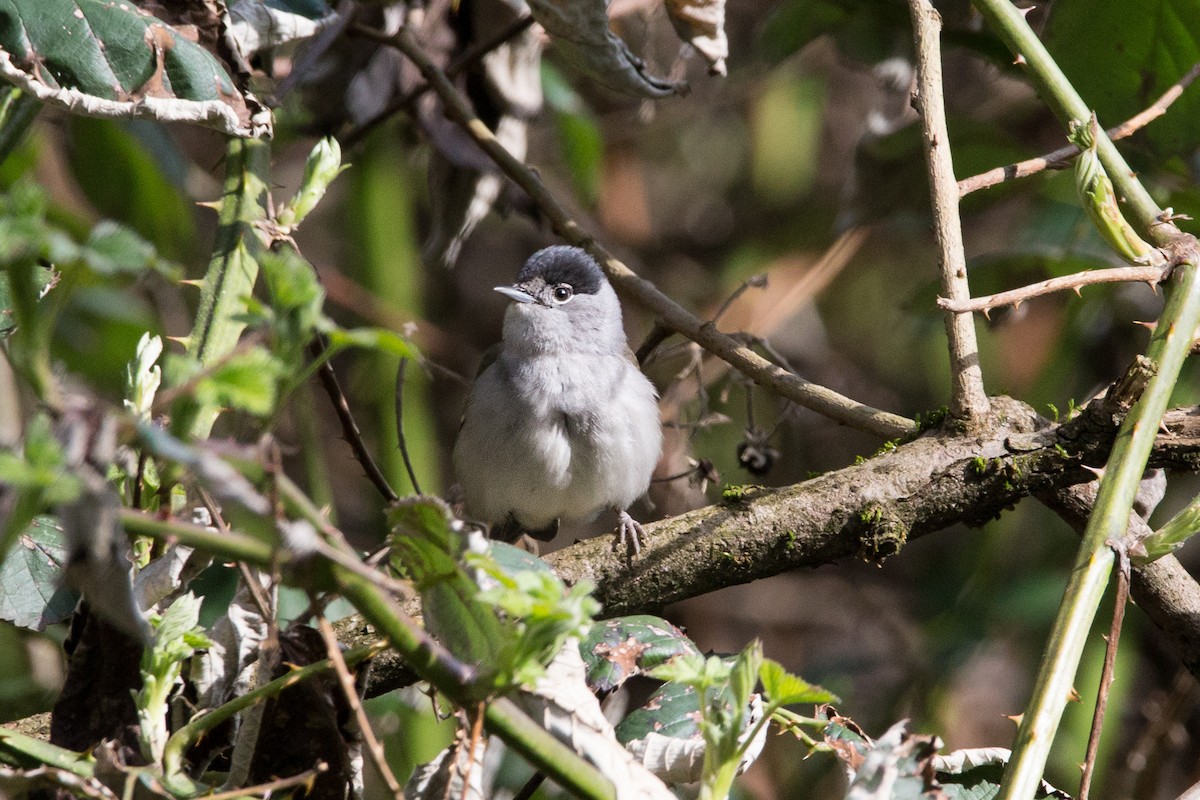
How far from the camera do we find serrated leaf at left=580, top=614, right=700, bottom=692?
1.82 meters

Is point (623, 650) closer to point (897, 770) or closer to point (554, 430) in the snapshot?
point (897, 770)

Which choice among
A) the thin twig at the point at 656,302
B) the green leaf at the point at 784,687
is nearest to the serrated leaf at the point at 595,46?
the thin twig at the point at 656,302

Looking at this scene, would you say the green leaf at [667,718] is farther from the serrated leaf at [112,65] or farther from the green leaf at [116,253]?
the serrated leaf at [112,65]

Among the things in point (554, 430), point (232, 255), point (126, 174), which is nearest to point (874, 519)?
point (232, 255)

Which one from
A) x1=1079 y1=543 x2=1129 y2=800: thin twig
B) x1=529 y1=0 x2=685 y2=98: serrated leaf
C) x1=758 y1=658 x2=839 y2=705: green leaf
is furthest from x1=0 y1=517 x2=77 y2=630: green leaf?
x1=1079 y1=543 x2=1129 y2=800: thin twig

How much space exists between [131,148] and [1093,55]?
295 cm

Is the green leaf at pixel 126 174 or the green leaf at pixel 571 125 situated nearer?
the green leaf at pixel 126 174

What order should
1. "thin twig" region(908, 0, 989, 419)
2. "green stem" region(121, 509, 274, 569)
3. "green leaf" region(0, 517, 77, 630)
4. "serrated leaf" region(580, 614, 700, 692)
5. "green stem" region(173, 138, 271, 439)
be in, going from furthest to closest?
"thin twig" region(908, 0, 989, 419) < "green stem" region(173, 138, 271, 439) < "green leaf" region(0, 517, 77, 630) < "serrated leaf" region(580, 614, 700, 692) < "green stem" region(121, 509, 274, 569)

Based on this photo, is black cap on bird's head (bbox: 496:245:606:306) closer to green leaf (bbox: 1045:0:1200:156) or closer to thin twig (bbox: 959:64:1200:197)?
green leaf (bbox: 1045:0:1200:156)

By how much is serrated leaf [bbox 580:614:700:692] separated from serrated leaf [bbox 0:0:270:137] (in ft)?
3.66

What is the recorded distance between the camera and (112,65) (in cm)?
197

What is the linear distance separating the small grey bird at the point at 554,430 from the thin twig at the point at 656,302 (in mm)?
685

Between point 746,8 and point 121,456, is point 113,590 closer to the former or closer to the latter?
point 121,456

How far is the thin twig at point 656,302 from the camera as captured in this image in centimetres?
262
